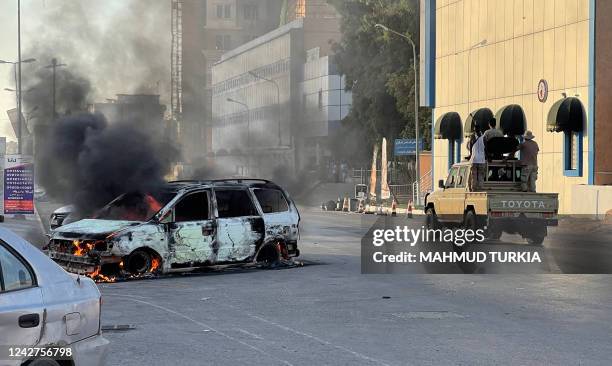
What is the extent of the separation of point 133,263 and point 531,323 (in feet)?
23.6

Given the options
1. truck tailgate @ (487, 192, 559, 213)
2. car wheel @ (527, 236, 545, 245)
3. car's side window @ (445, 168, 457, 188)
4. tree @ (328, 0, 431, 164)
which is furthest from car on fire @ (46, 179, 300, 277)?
tree @ (328, 0, 431, 164)

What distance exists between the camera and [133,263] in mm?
17578

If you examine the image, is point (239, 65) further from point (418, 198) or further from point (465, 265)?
point (465, 265)

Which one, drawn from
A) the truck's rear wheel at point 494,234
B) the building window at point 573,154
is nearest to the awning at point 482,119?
the building window at point 573,154

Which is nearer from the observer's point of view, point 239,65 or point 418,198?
point 418,198

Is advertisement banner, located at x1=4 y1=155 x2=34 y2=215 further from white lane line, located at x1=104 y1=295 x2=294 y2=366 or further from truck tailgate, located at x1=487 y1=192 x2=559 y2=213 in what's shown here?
white lane line, located at x1=104 y1=295 x2=294 y2=366

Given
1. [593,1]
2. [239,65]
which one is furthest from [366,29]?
[239,65]

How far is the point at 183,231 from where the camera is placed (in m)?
18.0

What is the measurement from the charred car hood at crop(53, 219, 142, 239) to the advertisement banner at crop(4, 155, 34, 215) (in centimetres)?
1621

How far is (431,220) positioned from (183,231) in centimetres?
1050

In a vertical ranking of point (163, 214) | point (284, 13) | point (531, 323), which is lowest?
point (531, 323)

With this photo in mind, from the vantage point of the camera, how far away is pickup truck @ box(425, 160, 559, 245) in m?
22.8

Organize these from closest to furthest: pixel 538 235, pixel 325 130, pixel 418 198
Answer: pixel 538 235 → pixel 418 198 → pixel 325 130

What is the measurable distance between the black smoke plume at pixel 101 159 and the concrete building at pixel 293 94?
74.0m
